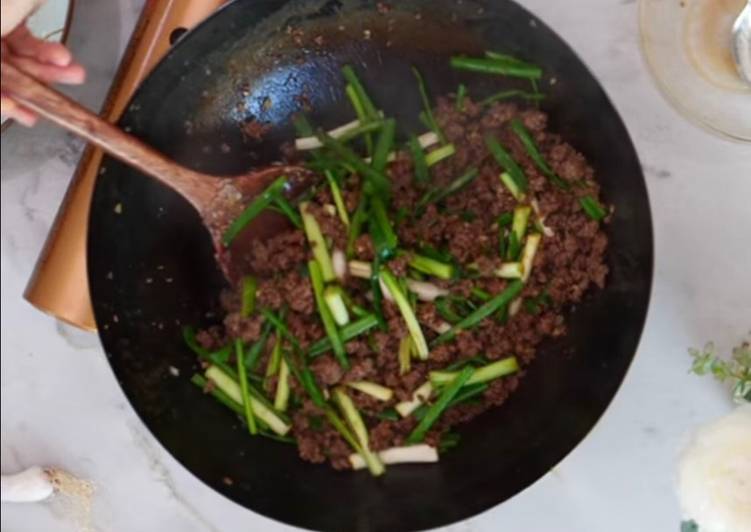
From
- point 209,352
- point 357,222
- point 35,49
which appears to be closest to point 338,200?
point 357,222

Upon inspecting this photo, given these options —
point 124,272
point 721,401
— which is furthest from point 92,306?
point 721,401

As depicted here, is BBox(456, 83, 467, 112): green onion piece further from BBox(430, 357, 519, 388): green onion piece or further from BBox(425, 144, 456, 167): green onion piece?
BBox(430, 357, 519, 388): green onion piece

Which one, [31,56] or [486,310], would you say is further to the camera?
[486,310]

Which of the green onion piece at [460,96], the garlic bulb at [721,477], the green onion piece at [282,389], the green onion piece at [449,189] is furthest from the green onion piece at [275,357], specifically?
the garlic bulb at [721,477]

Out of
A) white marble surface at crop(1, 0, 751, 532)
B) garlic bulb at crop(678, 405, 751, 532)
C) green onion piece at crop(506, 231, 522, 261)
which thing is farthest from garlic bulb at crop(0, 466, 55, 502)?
garlic bulb at crop(678, 405, 751, 532)

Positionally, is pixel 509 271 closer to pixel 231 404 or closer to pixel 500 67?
pixel 500 67
